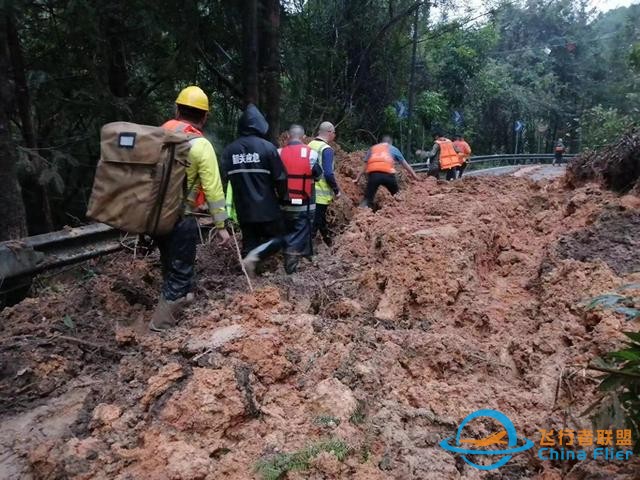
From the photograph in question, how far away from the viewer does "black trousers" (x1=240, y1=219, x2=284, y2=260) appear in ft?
18.7

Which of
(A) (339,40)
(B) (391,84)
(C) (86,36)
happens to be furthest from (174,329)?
(B) (391,84)

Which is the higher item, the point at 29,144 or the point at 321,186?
the point at 29,144

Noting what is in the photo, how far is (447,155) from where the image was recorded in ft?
48.6

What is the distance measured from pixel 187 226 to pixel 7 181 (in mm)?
3398

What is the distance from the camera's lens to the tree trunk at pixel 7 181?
6328 millimetres

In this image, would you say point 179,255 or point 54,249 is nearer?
point 179,255

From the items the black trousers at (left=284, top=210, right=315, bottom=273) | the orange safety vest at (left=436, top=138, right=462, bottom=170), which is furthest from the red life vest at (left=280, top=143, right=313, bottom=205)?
the orange safety vest at (left=436, top=138, right=462, bottom=170)

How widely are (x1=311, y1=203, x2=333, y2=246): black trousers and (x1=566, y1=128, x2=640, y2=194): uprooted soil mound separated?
14.6 feet

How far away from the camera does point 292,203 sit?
639cm

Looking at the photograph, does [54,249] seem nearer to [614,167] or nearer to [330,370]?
[330,370]

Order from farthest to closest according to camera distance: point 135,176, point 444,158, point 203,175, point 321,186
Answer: point 444,158 → point 321,186 → point 203,175 → point 135,176

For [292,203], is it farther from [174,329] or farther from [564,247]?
[564,247]

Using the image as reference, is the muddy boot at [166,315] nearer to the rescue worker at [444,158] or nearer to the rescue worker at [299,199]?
the rescue worker at [299,199]

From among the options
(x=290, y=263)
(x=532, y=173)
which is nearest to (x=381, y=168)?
(x=290, y=263)
